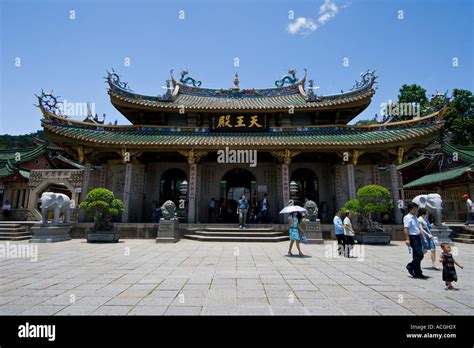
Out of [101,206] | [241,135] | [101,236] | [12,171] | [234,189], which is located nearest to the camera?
[101,206]

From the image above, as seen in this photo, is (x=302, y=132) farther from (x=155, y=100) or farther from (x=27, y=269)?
(x=27, y=269)

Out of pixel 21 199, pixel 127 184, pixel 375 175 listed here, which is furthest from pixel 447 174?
pixel 21 199

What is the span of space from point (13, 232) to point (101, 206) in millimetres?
4985

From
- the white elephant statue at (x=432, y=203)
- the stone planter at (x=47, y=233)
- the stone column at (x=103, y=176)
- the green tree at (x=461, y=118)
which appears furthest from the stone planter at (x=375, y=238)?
the green tree at (x=461, y=118)

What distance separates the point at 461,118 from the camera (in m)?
30.4

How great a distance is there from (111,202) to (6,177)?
45.9ft

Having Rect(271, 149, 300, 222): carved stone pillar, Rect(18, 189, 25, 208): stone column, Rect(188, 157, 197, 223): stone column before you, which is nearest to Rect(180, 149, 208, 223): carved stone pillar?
Rect(188, 157, 197, 223): stone column

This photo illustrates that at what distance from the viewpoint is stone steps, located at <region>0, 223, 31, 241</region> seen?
11.4 meters

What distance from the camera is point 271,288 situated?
14.0 ft

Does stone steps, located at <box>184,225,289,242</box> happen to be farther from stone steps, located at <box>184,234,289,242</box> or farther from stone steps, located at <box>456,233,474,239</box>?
stone steps, located at <box>456,233,474,239</box>

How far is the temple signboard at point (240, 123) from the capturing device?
51.9 feet

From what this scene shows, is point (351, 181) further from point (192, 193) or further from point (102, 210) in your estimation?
point (102, 210)

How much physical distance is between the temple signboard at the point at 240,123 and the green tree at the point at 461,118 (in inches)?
997
